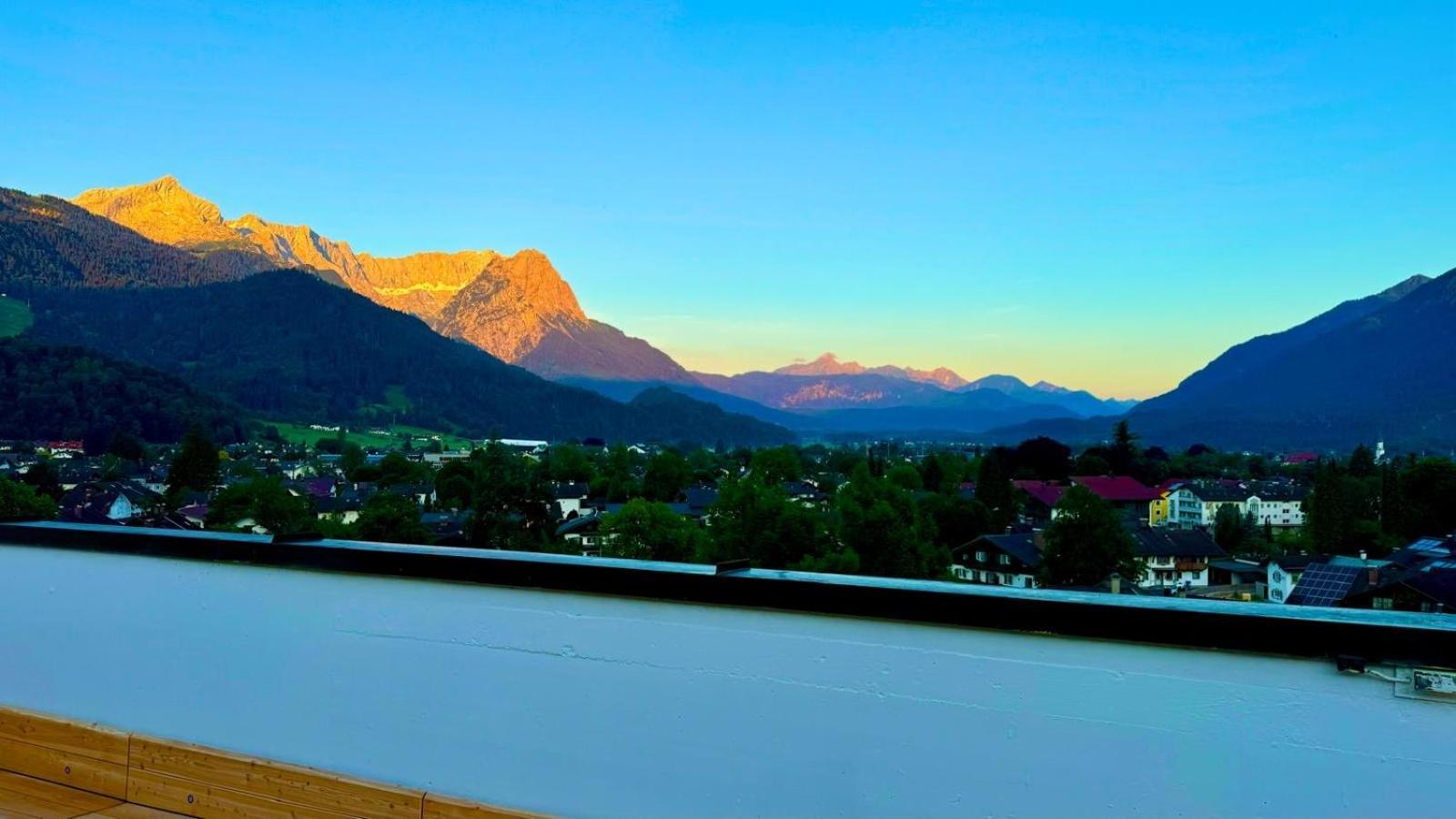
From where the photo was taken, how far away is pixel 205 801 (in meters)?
2.11

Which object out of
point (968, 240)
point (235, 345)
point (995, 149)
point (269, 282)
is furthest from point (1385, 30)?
point (269, 282)

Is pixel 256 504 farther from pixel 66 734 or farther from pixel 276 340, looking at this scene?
pixel 276 340

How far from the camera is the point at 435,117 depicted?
35.3 m

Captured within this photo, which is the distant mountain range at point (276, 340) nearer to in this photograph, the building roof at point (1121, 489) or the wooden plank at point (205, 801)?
the building roof at point (1121, 489)

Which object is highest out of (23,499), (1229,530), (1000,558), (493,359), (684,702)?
(493,359)

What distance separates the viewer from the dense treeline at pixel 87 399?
52469 mm

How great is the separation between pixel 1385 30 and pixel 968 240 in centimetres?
3902

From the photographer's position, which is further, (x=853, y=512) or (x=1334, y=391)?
(x=1334, y=391)

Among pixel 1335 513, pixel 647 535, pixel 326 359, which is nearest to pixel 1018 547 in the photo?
pixel 647 535

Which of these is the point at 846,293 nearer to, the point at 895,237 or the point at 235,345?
the point at 895,237

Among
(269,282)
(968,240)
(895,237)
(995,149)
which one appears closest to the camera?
(995,149)

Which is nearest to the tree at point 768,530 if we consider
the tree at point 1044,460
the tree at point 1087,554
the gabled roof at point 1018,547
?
the gabled roof at point 1018,547

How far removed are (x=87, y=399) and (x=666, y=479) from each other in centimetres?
3568

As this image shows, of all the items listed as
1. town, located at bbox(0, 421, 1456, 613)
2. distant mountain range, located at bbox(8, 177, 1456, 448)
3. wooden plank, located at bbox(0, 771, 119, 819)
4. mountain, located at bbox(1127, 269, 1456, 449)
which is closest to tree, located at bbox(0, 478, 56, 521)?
town, located at bbox(0, 421, 1456, 613)
